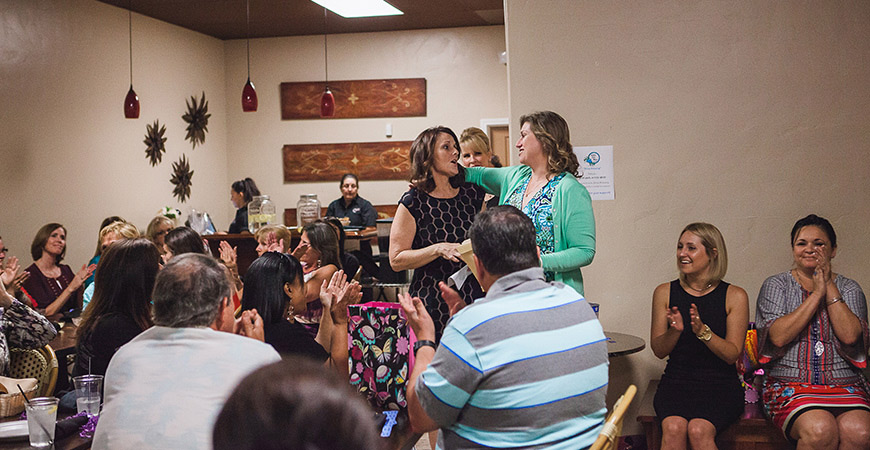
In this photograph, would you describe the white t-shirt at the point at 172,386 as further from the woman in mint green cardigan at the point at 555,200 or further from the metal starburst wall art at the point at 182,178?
the metal starburst wall art at the point at 182,178

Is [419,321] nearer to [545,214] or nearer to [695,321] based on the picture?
[545,214]

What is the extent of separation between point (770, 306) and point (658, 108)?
1.09 m

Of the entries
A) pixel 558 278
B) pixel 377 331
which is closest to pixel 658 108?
pixel 558 278

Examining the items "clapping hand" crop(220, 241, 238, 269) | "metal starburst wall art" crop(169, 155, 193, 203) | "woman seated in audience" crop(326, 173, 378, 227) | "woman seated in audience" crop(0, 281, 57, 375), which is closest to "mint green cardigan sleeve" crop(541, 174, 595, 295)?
"woman seated in audience" crop(0, 281, 57, 375)

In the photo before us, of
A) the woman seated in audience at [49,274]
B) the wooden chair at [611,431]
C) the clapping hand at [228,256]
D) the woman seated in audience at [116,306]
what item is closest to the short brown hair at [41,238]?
the woman seated in audience at [49,274]

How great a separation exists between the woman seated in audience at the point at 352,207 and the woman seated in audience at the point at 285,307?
249 inches

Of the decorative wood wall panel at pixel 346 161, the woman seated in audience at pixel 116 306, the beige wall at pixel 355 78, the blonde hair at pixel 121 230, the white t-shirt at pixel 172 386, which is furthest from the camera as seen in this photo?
the decorative wood wall panel at pixel 346 161

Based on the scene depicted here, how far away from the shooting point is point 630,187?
404cm

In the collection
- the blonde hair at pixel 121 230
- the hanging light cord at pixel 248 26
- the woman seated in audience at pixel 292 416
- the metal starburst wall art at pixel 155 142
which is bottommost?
the woman seated in audience at pixel 292 416

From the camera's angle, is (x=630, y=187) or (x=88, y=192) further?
(x=88, y=192)

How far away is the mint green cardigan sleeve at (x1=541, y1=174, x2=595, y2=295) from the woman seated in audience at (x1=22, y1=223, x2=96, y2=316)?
3810 mm

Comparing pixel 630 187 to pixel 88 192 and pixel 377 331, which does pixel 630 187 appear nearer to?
pixel 377 331

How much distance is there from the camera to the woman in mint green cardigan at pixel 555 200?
3053 mm

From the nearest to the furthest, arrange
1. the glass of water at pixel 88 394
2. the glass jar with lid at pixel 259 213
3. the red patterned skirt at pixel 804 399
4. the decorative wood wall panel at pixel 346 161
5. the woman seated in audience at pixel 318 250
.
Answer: the glass of water at pixel 88 394 < the red patterned skirt at pixel 804 399 < the woman seated in audience at pixel 318 250 < the glass jar with lid at pixel 259 213 < the decorative wood wall panel at pixel 346 161
